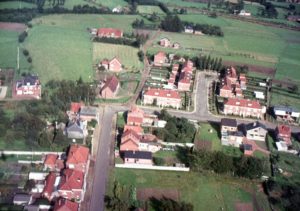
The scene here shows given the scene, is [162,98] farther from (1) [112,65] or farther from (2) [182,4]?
(2) [182,4]

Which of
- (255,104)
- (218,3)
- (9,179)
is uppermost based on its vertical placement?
(218,3)

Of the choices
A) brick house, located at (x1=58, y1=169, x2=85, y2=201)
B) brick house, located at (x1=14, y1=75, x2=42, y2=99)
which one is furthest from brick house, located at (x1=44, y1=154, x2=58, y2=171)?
brick house, located at (x1=14, y1=75, x2=42, y2=99)

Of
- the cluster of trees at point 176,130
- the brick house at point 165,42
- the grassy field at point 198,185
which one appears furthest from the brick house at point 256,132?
the brick house at point 165,42

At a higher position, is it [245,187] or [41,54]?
[41,54]

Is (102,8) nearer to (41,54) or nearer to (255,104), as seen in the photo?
(41,54)

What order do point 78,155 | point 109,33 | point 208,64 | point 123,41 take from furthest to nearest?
point 109,33
point 123,41
point 208,64
point 78,155

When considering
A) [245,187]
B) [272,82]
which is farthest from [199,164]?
[272,82]

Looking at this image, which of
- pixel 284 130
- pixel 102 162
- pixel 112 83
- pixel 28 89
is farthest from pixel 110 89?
pixel 284 130
